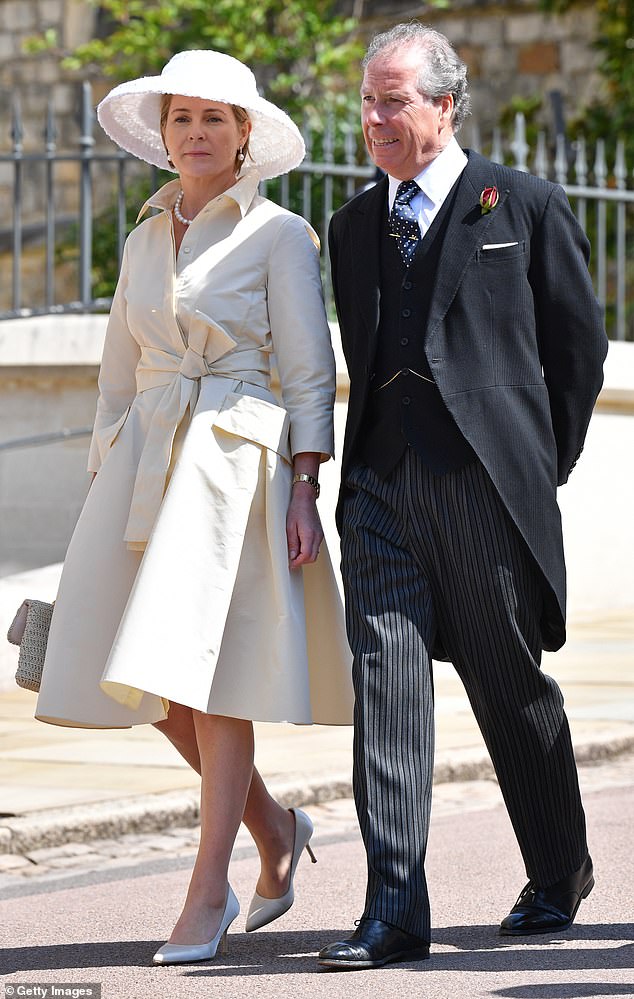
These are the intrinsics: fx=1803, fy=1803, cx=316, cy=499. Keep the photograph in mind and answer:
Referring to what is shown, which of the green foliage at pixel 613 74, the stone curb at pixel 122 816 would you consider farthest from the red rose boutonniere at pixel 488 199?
the green foliage at pixel 613 74

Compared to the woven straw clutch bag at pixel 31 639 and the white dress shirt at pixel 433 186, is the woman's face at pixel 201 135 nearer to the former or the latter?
the white dress shirt at pixel 433 186

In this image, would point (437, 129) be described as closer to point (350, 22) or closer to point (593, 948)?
point (593, 948)

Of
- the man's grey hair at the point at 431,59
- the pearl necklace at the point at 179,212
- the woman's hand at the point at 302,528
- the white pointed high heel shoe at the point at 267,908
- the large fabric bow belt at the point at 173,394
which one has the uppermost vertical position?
the man's grey hair at the point at 431,59

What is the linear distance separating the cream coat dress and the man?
0.14 meters

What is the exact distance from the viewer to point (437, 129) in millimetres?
3922

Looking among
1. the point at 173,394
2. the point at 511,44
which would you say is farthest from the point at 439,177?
the point at 511,44

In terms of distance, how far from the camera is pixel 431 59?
3.89 meters

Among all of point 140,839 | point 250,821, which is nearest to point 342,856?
point 140,839

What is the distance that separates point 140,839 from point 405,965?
1.89 meters

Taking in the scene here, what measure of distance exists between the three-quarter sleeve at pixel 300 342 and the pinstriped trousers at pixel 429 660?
0.15m

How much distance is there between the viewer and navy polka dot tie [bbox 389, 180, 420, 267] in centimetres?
392

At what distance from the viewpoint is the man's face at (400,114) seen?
386 centimetres

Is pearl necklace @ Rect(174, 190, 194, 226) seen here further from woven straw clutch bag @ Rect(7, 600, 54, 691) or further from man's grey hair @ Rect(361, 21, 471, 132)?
woven straw clutch bag @ Rect(7, 600, 54, 691)

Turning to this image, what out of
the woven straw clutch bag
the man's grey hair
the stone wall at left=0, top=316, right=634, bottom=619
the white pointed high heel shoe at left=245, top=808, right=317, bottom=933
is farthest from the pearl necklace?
the stone wall at left=0, top=316, right=634, bottom=619
